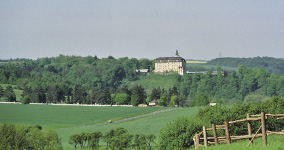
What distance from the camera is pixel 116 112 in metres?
133

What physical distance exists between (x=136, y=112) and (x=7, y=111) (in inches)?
1312

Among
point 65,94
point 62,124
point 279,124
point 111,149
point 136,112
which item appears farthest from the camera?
point 65,94

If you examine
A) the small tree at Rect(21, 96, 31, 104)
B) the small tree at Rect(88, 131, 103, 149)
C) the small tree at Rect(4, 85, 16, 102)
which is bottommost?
the small tree at Rect(88, 131, 103, 149)

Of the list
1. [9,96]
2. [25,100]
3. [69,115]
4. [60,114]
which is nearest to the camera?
[69,115]

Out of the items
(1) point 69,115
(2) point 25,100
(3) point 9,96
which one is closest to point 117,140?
(1) point 69,115

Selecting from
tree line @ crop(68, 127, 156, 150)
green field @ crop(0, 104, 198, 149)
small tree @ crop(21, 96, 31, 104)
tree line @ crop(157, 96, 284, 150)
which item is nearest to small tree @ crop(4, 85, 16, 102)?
small tree @ crop(21, 96, 31, 104)

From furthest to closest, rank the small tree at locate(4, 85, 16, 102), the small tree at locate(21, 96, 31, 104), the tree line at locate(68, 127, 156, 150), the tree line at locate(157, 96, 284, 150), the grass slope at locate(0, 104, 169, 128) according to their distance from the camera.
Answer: the small tree at locate(4, 85, 16, 102), the small tree at locate(21, 96, 31, 104), the grass slope at locate(0, 104, 169, 128), the tree line at locate(68, 127, 156, 150), the tree line at locate(157, 96, 284, 150)

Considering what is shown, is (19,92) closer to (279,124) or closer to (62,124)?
(62,124)

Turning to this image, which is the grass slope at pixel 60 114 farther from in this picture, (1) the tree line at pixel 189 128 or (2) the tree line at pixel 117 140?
(1) the tree line at pixel 189 128

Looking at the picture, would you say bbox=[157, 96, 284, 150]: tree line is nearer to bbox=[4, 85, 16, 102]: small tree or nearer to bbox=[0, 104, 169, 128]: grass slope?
bbox=[0, 104, 169, 128]: grass slope

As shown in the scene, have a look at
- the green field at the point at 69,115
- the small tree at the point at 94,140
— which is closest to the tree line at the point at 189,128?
the small tree at the point at 94,140

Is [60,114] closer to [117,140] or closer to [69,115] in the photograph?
[69,115]

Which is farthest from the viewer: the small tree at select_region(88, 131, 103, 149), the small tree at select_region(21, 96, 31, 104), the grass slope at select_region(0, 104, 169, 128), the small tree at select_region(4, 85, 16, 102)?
the small tree at select_region(4, 85, 16, 102)

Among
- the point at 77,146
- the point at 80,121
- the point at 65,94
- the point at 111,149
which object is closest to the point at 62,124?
the point at 80,121
